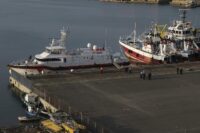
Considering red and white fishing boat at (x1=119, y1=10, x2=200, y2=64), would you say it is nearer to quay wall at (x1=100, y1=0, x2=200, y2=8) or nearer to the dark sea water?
the dark sea water

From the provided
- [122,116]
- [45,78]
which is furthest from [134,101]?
[45,78]

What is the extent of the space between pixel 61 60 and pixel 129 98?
12640mm

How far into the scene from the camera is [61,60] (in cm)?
3844

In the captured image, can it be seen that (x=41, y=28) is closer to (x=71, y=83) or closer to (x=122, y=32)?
(x=122, y=32)

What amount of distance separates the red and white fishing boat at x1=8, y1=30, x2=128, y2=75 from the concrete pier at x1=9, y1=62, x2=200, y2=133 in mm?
5673

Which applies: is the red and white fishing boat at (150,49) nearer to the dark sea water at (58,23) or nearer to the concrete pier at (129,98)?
the dark sea water at (58,23)

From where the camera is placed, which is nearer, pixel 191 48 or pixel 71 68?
pixel 71 68

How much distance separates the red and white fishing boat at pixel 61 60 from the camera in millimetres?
37375

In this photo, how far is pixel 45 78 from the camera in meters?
31.4

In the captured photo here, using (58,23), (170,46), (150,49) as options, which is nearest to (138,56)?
(150,49)

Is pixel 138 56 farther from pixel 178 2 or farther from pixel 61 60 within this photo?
pixel 178 2

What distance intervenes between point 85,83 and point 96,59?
10.0m

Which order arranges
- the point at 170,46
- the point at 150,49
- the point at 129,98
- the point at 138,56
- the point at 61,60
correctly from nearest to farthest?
the point at 129,98 < the point at 61,60 < the point at 170,46 < the point at 150,49 < the point at 138,56

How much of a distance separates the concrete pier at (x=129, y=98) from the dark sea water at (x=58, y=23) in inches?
113
